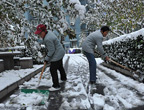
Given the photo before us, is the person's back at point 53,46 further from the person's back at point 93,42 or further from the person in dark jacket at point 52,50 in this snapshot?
the person's back at point 93,42

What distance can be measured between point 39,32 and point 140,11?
1089 cm

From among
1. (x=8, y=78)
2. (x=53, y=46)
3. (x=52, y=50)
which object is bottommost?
(x=8, y=78)

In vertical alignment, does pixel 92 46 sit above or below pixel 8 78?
above

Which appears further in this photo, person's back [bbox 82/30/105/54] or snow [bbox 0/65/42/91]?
person's back [bbox 82/30/105/54]

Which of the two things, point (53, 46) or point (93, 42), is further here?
point (93, 42)

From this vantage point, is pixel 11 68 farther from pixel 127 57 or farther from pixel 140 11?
pixel 140 11

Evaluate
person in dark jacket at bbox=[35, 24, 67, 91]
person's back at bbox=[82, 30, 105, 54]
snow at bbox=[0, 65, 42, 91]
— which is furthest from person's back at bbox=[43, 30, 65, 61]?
snow at bbox=[0, 65, 42, 91]

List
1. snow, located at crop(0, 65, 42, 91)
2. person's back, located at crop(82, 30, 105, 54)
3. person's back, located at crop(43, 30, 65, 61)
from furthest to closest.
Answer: person's back, located at crop(82, 30, 105, 54) → snow, located at crop(0, 65, 42, 91) → person's back, located at crop(43, 30, 65, 61)

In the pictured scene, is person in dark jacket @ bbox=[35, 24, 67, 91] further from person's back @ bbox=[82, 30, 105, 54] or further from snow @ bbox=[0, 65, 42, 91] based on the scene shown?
snow @ bbox=[0, 65, 42, 91]

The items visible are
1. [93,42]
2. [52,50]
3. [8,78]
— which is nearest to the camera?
[52,50]

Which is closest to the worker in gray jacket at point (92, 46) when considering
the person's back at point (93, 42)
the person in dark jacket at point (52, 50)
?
the person's back at point (93, 42)

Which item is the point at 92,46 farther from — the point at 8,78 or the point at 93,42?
the point at 8,78

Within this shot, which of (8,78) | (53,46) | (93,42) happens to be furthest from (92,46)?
(8,78)

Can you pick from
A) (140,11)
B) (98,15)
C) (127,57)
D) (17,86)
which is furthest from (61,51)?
(98,15)
